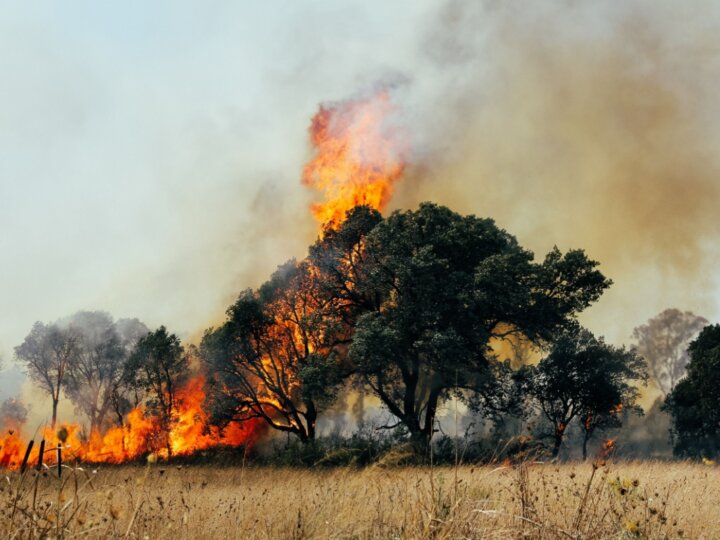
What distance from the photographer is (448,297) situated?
83.3 ft

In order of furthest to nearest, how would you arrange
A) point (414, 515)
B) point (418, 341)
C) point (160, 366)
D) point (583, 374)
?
1. point (160, 366)
2. point (583, 374)
3. point (418, 341)
4. point (414, 515)

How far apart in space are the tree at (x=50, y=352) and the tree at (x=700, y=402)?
53.6 m

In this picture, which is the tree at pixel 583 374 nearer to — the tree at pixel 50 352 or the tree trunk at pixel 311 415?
the tree trunk at pixel 311 415

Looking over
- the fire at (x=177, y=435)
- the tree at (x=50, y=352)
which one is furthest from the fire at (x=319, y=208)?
the tree at (x=50, y=352)

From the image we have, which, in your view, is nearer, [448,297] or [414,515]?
[414,515]

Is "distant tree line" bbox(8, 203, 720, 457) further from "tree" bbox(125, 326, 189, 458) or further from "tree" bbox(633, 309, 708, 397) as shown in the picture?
"tree" bbox(633, 309, 708, 397)

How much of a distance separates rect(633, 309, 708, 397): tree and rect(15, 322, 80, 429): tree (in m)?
63.5

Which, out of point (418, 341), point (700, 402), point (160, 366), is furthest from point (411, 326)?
point (160, 366)

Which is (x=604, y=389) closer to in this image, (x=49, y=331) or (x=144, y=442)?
(x=144, y=442)

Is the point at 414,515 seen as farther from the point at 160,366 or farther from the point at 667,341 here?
the point at 667,341

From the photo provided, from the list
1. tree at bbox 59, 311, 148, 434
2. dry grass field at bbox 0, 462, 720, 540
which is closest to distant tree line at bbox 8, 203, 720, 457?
dry grass field at bbox 0, 462, 720, 540

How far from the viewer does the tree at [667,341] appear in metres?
60.5

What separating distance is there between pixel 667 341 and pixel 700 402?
3223 cm

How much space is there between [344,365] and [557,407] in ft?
55.0
